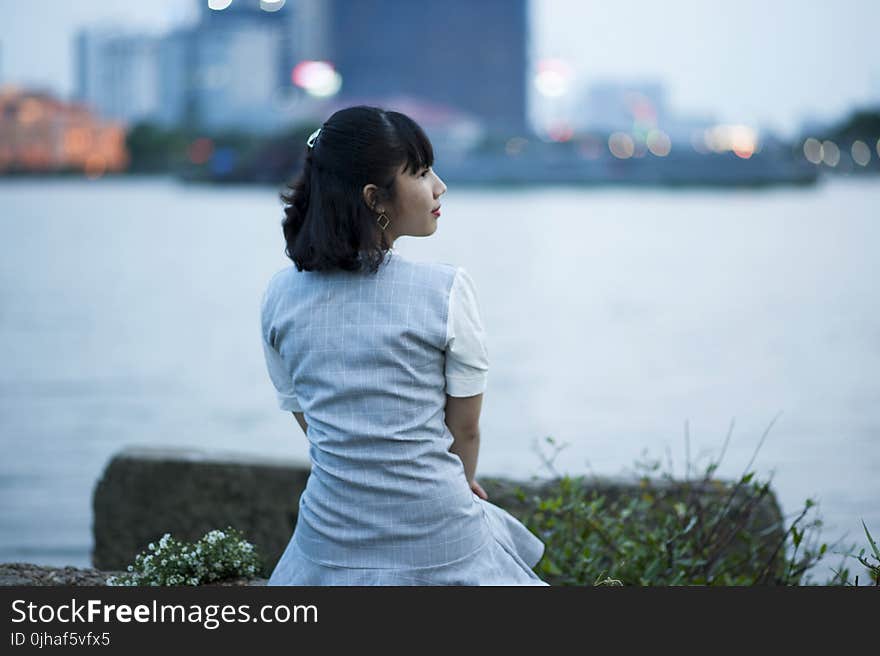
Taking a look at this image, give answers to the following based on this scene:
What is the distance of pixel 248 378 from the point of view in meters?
11.6

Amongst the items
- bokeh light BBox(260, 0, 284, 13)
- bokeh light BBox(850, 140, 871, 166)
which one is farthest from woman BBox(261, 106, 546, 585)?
bokeh light BBox(850, 140, 871, 166)

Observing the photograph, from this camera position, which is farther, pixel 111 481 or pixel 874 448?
pixel 874 448

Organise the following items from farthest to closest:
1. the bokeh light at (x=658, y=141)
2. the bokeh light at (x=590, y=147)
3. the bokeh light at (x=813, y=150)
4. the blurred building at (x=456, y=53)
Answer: the blurred building at (x=456, y=53), the bokeh light at (x=658, y=141), the bokeh light at (x=813, y=150), the bokeh light at (x=590, y=147)

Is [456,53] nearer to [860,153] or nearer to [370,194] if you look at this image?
[860,153]

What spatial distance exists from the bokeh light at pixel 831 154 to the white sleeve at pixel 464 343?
107 m

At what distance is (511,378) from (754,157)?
73.2m

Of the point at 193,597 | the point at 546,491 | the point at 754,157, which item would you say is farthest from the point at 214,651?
the point at 754,157

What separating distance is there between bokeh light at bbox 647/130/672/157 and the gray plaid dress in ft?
342

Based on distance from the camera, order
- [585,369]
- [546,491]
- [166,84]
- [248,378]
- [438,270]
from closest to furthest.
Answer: [438,270]
[546,491]
[248,378]
[585,369]
[166,84]

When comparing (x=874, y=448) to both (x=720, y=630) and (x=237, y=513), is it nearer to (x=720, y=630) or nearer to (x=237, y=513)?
(x=237, y=513)

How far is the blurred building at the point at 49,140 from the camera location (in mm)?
99500

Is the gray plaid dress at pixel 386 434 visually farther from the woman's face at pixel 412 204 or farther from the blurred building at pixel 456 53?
the blurred building at pixel 456 53

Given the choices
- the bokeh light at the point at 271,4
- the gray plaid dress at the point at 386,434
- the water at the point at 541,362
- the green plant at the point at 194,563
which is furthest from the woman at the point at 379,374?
the water at the point at 541,362

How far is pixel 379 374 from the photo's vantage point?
6.97 feet
